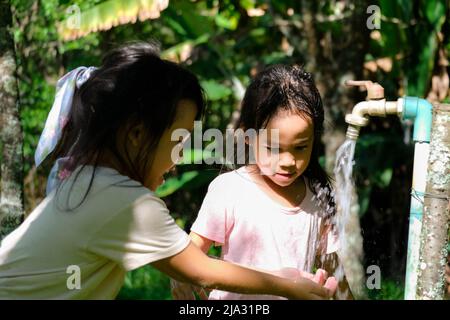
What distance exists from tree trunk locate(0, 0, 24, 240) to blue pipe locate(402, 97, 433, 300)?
153 cm

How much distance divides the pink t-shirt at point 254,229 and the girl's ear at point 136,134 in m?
0.46

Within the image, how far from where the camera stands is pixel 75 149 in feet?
6.21

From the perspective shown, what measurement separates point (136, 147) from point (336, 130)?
269 cm

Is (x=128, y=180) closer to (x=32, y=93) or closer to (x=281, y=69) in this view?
(x=281, y=69)

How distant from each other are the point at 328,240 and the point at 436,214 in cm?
34

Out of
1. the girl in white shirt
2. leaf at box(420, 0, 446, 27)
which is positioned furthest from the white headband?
leaf at box(420, 0, 446, 27)

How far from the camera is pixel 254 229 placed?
2256mm

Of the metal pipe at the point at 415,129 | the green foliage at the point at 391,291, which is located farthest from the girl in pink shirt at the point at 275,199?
the green foliage at the point at 391,291

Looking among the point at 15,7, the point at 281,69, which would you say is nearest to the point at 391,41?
the point at 15,7

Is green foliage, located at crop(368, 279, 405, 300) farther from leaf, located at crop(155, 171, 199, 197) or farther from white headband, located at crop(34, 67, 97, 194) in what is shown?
white headband, located at crop(34, 67, 97, 194)

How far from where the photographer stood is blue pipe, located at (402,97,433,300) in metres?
2.25

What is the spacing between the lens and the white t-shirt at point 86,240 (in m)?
1.74
